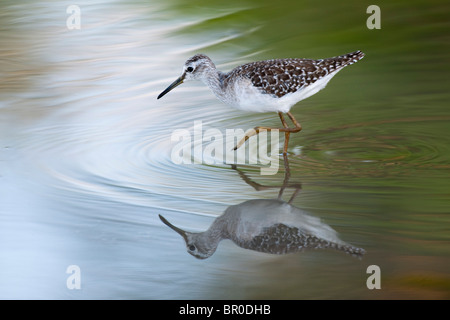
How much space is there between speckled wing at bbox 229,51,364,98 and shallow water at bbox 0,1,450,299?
24.4 inches

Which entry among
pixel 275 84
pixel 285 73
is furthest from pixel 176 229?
pixel 285 73

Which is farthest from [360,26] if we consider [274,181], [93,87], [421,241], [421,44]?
[421,241]

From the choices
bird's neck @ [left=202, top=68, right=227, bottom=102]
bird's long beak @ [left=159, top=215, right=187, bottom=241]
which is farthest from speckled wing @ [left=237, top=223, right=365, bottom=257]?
bird's neck @ [left=202, top=68, right=227, bottom=102]

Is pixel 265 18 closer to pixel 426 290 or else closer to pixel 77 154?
pixel 77 154

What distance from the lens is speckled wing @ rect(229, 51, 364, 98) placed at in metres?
7.04

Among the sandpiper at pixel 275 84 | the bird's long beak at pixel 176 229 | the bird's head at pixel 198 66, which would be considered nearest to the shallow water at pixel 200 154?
the bird's long beak at pixel 176 229

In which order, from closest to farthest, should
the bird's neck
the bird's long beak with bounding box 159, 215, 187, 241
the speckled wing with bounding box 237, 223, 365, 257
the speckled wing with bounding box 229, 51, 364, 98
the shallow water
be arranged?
1. the shallow water
2. the speckled wing with bounding box 237, 223, 365, 257
3. the bird's long beak with bounding box 159, 215, 187, 241
4. the speckled wing with bounding box 229, 51, 364, 98
5. the bird's neck

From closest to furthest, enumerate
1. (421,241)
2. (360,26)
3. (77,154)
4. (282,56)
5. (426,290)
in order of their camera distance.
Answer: (426,290) < (421,241) < (77,154) < (282,56) < (360,26)

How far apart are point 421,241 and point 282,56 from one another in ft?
16.3

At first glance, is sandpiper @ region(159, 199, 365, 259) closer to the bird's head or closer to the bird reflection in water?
the bird reflection in water

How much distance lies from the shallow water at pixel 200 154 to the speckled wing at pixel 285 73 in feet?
2.03

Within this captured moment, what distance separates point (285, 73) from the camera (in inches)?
281

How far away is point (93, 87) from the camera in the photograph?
9.13 m

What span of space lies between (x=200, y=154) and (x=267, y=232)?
1.90 m
